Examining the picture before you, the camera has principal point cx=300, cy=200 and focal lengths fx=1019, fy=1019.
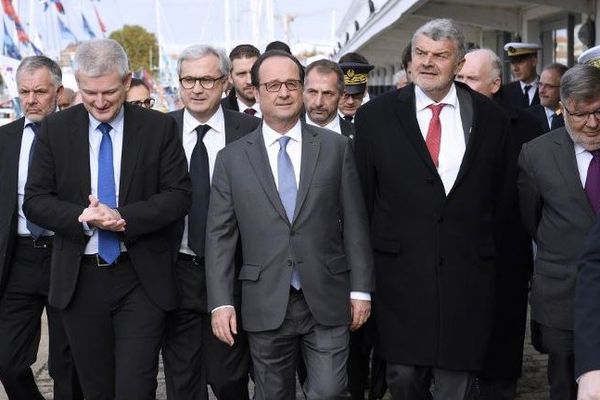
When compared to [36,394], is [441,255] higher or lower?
higher

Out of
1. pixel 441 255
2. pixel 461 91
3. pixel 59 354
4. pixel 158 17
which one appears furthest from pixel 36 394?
pixel 158 17

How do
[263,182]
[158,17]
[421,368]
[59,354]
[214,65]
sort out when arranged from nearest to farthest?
1. [263,182]
2. [421,368]
3. [214,65]
4. [59,354]
5. [158,17]

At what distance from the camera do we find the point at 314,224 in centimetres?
465

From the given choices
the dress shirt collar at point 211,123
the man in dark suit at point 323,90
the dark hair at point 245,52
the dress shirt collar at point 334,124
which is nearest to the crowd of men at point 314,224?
the dress shirt collar at point 211,123

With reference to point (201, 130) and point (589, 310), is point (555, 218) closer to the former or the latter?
point (589, 310)

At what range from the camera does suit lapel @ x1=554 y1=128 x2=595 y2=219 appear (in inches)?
179

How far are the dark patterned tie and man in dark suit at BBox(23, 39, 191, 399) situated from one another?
0.26m

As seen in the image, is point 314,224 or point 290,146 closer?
point 314,224

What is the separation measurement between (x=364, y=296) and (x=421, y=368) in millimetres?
501

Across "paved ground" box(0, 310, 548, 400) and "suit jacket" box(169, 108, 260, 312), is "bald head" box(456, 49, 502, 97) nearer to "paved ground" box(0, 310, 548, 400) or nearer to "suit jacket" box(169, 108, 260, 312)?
"paved ground" box(0, 310, 548, 400)

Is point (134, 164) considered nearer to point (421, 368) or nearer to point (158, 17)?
point (421, 368)

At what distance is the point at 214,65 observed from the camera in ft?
17.4

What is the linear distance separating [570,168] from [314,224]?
1.19m

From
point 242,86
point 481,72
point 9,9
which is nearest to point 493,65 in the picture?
point 481,72
